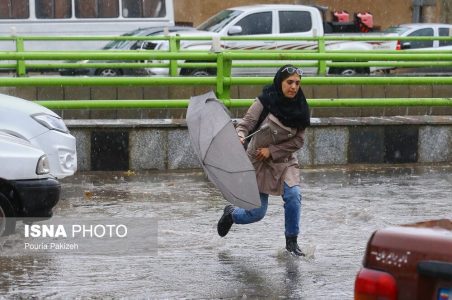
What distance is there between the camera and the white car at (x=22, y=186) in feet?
28.6

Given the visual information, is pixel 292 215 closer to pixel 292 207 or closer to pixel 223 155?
pixel 292 207

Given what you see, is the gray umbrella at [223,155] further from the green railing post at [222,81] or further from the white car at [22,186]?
the green railing post at [222,81]

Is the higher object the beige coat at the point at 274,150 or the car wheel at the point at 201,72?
the beige coat at the point at 274,150

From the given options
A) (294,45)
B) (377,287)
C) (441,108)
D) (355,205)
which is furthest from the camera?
(294,45)

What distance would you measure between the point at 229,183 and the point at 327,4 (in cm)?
3134

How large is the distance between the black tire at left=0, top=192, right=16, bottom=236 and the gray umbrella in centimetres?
145

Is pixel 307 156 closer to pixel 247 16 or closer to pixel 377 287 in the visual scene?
pixel 377 287

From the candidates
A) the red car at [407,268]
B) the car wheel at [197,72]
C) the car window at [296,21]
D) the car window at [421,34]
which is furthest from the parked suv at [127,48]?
the red car at [407,268]

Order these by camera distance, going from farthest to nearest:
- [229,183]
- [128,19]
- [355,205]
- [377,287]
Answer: [128,19] → [355,205] → [229,183] → [377,287]

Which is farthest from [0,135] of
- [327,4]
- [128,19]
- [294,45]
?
[327,4]

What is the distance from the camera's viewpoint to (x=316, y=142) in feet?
46.2

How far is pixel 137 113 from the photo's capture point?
14516mm

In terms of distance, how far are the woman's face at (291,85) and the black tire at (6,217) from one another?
2.19 metres

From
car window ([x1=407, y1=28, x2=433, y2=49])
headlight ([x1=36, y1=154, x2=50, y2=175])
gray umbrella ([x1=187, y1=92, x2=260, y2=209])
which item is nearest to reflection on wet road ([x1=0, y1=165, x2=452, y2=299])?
gray umbrella ([x1=187, y1=92, x2=260, y2=209])
